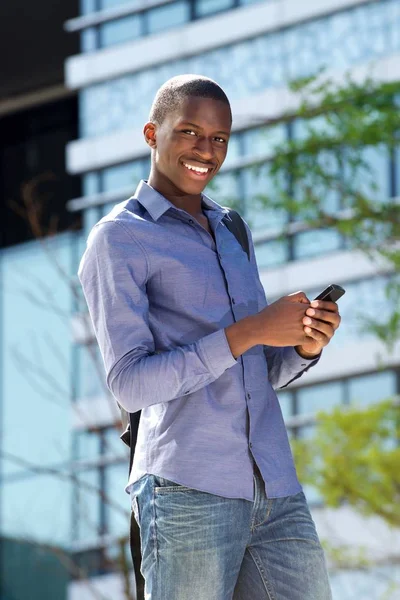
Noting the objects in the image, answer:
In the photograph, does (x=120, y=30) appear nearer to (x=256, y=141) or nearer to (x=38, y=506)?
(x=256, y=141)

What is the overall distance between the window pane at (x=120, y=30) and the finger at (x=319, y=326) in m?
14.9

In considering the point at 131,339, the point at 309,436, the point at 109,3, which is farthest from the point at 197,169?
the point at 109,3

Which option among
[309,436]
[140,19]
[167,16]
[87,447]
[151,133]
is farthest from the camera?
[87,447]

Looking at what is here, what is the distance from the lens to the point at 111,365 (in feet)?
6.61

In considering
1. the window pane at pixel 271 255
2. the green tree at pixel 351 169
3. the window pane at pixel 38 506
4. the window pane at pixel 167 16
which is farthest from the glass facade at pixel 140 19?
the green tree at pixel 351 169

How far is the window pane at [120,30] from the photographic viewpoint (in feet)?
54.2

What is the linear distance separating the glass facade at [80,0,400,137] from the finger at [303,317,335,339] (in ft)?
39.3

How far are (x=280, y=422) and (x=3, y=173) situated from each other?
1744 centimetres

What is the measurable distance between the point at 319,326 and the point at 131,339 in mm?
278

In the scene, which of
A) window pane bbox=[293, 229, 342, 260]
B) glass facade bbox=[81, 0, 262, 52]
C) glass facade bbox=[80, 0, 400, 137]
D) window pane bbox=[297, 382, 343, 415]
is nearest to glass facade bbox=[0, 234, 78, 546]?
glass facade bbox=[80, 0, 400, 137]

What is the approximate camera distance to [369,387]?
577 inches

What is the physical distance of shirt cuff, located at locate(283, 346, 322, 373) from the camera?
2102mm

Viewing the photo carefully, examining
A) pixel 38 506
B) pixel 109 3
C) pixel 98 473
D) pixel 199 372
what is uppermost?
pixel 109 3

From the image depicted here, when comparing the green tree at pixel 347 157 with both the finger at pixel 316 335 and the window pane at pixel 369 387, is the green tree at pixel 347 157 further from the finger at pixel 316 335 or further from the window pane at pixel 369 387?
the window pane at pixel 369 387
